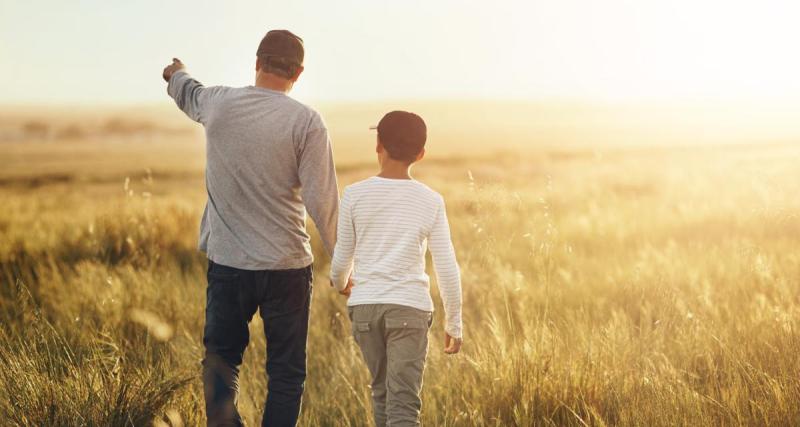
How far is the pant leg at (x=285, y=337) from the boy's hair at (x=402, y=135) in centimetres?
81

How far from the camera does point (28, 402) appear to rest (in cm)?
355

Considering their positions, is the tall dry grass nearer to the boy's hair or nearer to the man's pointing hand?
the boy's hair

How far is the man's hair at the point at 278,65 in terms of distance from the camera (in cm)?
361

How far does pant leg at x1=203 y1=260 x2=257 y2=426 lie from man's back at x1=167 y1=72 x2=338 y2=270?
10 centimetres

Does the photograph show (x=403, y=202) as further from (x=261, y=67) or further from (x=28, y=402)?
(x=28, y=402)

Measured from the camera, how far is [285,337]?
3.71m

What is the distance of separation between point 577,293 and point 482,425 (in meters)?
2.78

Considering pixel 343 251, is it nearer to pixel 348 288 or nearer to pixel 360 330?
pixel 348 288

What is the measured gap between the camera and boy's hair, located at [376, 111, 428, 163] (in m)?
3.24

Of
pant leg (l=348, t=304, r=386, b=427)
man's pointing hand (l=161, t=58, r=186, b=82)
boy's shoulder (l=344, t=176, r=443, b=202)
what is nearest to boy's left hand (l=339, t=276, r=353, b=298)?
pant leg (l=348, t=304, r=386, b=427)

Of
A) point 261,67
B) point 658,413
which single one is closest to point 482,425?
point 658,413

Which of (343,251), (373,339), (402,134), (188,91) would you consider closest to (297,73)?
(188,91)

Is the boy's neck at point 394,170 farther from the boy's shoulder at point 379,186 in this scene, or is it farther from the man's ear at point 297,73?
the man's ear at point 297,73

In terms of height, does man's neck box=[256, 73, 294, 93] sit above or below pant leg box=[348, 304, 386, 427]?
above
